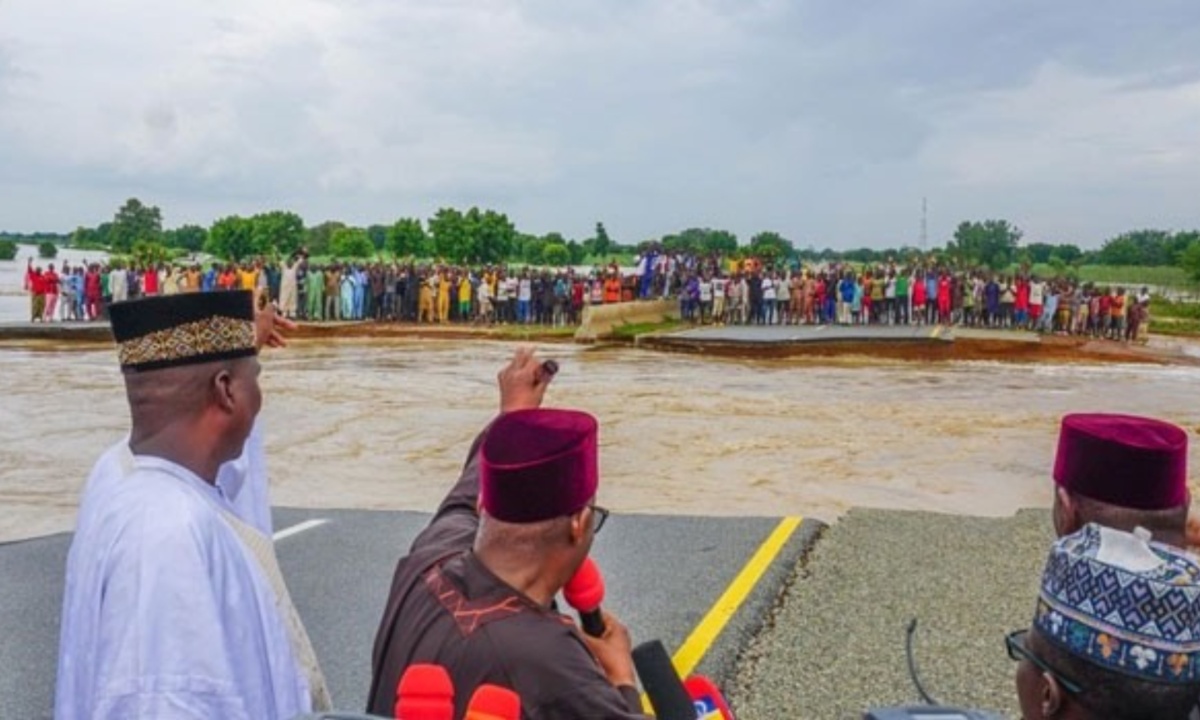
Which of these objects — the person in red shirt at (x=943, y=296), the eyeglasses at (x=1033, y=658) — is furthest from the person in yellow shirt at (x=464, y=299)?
the eyeglasses at (x=1033, y=658)

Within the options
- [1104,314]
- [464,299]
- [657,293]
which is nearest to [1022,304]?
Answer: [1104,314]

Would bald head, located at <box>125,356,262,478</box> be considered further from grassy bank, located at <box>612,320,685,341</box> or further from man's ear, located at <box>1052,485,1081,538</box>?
grassy bank, located at <box>612,320,685,341</box>

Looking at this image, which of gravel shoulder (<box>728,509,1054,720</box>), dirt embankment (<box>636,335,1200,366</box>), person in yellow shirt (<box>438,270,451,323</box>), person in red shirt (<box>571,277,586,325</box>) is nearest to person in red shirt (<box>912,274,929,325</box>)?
dirt embankment (<box>636,335,1200,366</box>)

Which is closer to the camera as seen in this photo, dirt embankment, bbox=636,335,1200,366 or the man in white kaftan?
the man in white kaftan

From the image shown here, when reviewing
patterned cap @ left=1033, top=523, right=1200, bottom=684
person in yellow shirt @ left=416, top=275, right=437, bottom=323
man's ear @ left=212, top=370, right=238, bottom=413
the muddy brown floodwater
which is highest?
man's ear @ left=212, top=370, right=238, bottom=413

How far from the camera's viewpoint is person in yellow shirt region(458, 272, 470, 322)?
1432 inches

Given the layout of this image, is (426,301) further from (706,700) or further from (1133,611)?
(1133,611)

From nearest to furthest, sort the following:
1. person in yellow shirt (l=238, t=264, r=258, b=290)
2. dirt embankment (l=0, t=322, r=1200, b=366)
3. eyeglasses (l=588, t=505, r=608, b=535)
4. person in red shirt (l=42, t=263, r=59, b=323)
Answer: eyeglasses (l=588, t=505, r=608, b=535) → dirt embankment (l=0, t=322, r=1200, b=366) → person in yellow shirt (l=238, t=264, r=258, b=290) → person in red shirt (l=42, t=263, r=59, b=323)

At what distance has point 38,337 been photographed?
1249 inches

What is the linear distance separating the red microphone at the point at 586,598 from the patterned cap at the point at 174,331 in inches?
37.5

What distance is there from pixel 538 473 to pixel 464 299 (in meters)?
34.4

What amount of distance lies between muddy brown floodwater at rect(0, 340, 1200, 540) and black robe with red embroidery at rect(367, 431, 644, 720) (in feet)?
27.9

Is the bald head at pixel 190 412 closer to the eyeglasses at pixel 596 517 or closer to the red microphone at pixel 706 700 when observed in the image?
the eyeglasses at pixel 596 517

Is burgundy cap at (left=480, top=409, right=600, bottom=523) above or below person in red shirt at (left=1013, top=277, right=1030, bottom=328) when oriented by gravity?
above
